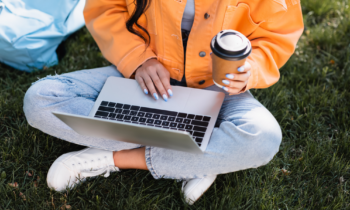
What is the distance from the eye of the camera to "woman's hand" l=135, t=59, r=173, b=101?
1.63 meters

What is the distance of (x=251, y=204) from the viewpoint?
1590 millimetres

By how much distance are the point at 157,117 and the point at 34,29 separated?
1189mm

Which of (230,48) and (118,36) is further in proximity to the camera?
(118,36)

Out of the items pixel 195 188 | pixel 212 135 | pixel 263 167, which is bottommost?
pixel 263 167

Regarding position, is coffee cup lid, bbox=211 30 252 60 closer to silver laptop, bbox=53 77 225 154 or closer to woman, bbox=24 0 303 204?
woman, bbox=24 0 303 204

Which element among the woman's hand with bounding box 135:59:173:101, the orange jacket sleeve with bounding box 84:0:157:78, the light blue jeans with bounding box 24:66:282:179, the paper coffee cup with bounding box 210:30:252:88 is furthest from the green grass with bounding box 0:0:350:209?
the paper coffee cup with bounding box 210:30:252:88

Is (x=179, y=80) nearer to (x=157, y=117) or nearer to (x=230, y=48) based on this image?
(x=157, y=117)

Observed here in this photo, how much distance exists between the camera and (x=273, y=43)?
1.66 metres

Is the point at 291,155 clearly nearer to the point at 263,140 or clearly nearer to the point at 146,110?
the point at 263,140

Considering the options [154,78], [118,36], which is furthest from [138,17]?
[154,78]

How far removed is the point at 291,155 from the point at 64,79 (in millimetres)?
1291

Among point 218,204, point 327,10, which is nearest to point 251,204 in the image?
point 218,204

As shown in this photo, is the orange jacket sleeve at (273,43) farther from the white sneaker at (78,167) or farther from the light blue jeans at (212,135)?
the white sneaker at (78,167)

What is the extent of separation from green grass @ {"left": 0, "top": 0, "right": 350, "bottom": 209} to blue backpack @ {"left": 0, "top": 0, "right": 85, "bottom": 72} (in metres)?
0.10
